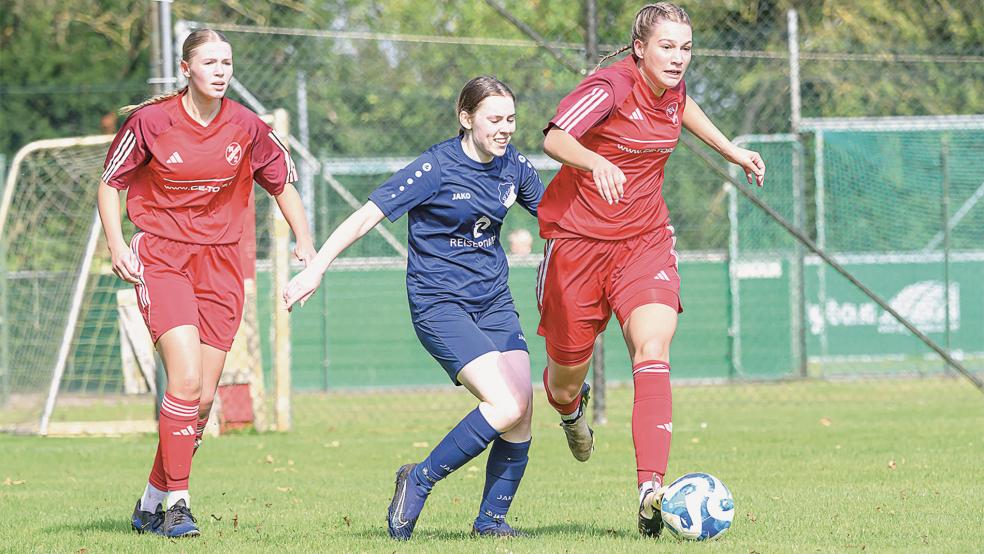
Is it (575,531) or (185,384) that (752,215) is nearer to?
(575,531)

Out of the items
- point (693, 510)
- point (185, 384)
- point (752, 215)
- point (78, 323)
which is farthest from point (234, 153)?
point (752, 215)

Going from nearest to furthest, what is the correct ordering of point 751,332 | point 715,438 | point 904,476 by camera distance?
1. point 904,476
2. point 715,438
3. point 751,332

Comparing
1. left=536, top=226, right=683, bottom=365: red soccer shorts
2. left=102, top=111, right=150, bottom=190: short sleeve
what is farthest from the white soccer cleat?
left=102, top=111, right=150, bottom=190: short sleeve

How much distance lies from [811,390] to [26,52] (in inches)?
732

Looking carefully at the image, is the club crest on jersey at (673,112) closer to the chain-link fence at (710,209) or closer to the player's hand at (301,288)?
the player's hand at (301,288)

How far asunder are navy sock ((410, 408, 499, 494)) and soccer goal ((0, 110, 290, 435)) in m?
5.73

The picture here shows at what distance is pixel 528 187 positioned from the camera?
654cm

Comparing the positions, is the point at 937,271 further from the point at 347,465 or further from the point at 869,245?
the point at 347,465

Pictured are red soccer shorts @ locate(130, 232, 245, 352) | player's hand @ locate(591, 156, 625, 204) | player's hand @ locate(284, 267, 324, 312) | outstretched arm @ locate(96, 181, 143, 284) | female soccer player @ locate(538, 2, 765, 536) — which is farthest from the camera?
red soccer shorts @ locate(130, 232, 245, 352)

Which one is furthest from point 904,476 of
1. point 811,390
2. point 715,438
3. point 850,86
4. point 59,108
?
point 59,108

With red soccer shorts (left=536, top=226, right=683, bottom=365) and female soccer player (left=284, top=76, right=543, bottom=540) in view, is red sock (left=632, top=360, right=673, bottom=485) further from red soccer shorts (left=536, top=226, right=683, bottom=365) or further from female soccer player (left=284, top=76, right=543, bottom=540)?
female soccer player (left=284, top=76, right=543, bottom=540)

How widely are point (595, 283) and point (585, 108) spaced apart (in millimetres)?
817

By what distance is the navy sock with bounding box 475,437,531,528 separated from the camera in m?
6.23

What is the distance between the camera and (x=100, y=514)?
7.31m
